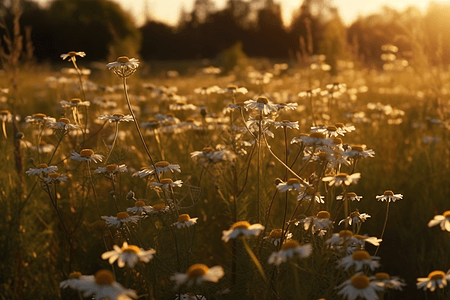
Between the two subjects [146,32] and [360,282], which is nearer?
[360,282]

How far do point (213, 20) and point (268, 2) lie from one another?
7.73 m

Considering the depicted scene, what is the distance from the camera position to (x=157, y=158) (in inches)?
124

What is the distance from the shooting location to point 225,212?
268cm

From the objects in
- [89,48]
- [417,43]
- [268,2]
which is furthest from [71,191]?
[268,2]

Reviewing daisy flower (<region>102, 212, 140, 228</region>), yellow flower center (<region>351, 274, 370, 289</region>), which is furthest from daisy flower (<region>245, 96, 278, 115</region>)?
yellow flower center (<region>351, 274, 370, 289</region>)

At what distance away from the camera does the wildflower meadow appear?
1.56 meters

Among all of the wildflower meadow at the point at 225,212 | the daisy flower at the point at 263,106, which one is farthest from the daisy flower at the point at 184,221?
the daisy flower at the point at 263,106

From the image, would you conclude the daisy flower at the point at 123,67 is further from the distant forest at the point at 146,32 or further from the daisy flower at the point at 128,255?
the distant forest at the point at 146,32

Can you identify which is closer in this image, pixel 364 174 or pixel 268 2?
pixel 364 174

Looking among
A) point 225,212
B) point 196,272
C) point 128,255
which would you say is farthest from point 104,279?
point 225,212

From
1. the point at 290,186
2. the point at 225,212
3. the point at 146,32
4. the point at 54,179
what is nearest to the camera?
the point at 290,186

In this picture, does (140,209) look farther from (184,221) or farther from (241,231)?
(241,231)

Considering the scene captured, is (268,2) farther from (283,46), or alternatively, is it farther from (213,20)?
(283,46)

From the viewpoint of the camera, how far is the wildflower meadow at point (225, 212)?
5.13 ft
